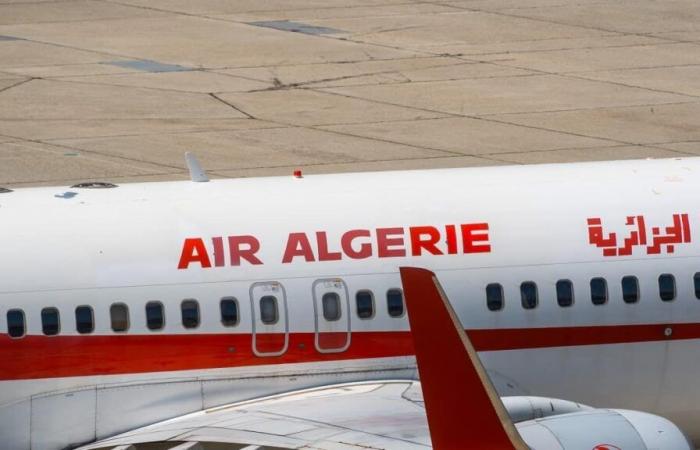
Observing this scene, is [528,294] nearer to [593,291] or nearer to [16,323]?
[593,291]

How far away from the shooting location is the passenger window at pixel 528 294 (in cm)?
1573

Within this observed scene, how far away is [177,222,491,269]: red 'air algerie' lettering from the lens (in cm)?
1555

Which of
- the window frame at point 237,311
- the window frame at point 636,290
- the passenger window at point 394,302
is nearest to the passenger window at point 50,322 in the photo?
the window frame at point 237,311

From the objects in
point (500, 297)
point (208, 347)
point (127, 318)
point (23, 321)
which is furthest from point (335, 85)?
point (23, 321)

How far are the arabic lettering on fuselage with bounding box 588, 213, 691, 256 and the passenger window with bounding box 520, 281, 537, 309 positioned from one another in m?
0.78

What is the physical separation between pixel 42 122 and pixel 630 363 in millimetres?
20795

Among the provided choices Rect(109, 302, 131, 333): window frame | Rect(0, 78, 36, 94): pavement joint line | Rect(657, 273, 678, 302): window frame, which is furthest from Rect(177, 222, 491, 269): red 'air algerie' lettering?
Rect(0, 78, 36, 94): pavement joint line

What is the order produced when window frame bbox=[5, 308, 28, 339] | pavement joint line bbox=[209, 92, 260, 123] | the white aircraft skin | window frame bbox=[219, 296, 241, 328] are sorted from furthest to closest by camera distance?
pavement joint line bbox=[209, 92, 260, 123] < window frame bbox=[219, 296, 241, 328] < the white aircraft skin < window frame bbox=[5, 308, 28, 339]

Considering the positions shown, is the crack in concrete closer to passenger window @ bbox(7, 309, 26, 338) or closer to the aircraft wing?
the aircraft wing

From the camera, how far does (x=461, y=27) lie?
44.3 metres

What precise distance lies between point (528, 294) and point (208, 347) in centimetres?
325

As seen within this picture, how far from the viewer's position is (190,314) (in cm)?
A: 1542

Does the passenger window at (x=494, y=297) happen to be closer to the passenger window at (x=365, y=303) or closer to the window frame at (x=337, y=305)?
the passenger window at (x=365, y=303)

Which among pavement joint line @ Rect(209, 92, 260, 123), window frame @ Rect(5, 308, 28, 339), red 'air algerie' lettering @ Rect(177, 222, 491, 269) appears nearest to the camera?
window frame @ Rect(5, 308, 28, 339)
